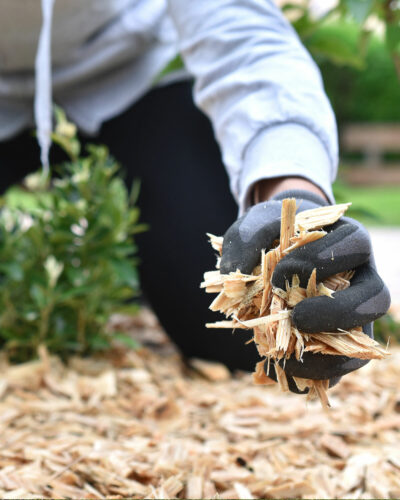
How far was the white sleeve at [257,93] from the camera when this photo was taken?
3.13 ft

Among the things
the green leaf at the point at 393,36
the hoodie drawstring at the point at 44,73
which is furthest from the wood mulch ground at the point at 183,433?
the green leaf at the point at 393,36

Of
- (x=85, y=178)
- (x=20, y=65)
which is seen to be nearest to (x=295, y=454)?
(x=85, y=178)

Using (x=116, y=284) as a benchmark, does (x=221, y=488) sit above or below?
below

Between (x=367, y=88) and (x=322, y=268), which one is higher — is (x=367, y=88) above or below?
above

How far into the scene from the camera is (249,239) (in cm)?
74

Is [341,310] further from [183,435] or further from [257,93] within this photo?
[183,435]

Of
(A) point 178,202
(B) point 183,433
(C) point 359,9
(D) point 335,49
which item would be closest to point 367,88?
(D) point 335,49

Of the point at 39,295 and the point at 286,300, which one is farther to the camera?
the point at 39,295

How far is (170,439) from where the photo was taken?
1145 mm

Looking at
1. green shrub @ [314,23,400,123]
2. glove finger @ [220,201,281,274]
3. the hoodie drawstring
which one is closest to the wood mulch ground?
glove finger @ [220,201,281,274]

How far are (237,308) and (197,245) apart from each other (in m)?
0.90

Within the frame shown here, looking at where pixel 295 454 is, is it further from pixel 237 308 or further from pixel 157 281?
pixel 157 281

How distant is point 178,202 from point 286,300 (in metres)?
0.99

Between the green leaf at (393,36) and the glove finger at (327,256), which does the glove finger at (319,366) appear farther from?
the green leaf at (393,36)
